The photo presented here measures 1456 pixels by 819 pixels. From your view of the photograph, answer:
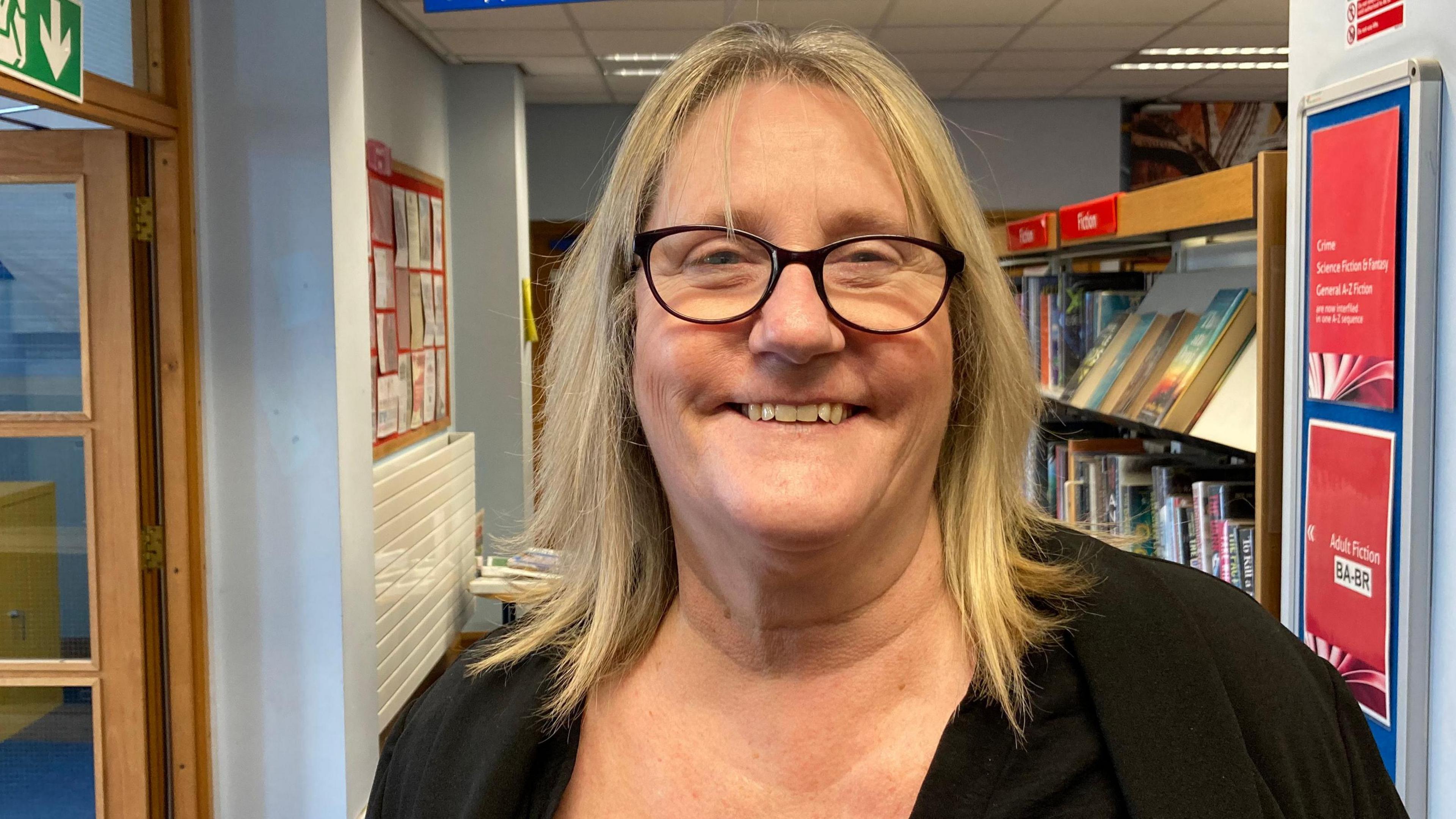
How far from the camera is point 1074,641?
924 millimetres

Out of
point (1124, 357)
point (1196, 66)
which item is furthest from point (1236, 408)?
point (1196, 66)

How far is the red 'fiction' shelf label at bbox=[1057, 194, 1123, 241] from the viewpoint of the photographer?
118 inches

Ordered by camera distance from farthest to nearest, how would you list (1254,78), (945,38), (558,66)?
(1254,78)
(558,66)
(945,38)

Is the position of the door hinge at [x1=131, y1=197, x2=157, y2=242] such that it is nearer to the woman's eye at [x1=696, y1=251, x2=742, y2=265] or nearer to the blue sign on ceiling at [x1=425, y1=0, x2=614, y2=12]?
the blue sign on ceiling at [x1=425, y1=0, x2=614, y2=12]

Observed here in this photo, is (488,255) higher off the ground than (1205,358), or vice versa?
(488,255)

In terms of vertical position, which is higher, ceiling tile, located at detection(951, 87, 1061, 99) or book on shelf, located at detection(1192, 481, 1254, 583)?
ceiling tile, located at detection(951, 87, 1061, 99)

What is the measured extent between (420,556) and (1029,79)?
206 inches

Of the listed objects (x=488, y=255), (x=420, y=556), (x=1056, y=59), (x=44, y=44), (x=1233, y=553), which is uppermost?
(x=1056, y=59)

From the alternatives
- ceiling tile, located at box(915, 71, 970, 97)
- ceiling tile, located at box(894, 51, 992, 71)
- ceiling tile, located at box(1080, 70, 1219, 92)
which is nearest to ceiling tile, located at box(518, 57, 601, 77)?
ceiling tile, located at box(894, 51, 992, 71)

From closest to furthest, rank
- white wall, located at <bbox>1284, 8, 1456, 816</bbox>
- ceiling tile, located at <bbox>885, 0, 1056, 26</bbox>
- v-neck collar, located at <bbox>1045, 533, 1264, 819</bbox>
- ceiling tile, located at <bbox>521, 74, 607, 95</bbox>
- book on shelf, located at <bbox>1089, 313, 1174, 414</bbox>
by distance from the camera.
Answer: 1. v-neck collar, located at <bbox>1045, 533, 1264, 819</bbox>
2. white wall, located at <bbox>1284, 8, 1456, 816</bbox>
3. book on shelf, located at <bbox>1089, 313, 1174, 414</bbox>
4. ceiling tile, located at <bbox>885, 0, 1056, 26</bbox>
5. ceiling tile, located at <bbox>521, 74, 607, 95</bbox>

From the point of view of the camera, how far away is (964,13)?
18.2 ft

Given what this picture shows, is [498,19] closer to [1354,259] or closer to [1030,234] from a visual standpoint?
[1030,234]

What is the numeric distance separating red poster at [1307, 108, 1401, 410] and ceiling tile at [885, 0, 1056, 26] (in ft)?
12.5

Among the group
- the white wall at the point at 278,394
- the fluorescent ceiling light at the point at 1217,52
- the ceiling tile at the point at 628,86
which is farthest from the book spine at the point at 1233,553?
the ceiling tile at the point at 628,86
